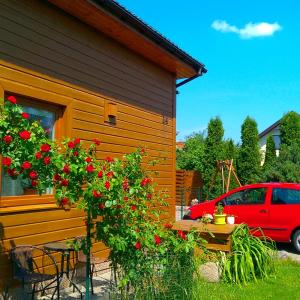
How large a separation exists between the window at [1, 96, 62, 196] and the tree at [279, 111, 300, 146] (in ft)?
62.8

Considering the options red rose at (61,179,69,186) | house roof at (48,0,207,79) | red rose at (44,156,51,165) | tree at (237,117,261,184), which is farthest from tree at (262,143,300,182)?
red rose at (44,156,51,165)

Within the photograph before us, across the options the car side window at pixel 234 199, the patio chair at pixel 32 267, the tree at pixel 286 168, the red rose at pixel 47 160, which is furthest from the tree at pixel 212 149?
the red rose at pixel 47 160

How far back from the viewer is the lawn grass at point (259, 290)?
5.90m

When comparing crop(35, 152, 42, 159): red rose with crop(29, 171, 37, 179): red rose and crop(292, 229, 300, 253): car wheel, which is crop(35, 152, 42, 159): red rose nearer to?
crop(29, 171, 37, 179): red rose

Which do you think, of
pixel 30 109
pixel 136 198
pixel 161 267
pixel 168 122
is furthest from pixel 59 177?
pixel 168 122

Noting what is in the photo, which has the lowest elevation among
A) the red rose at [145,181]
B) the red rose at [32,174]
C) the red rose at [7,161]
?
the red rose at [145,181]

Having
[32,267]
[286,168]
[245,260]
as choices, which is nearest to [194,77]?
[245,260]

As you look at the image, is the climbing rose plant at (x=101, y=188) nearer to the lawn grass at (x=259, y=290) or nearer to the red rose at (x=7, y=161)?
the red rose at (x=7, y=161)

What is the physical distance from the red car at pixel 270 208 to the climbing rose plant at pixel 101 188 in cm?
628

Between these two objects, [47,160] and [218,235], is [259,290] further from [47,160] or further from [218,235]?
[47,160]

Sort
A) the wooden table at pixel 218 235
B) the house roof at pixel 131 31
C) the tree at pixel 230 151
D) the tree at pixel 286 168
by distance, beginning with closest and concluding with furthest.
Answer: the house roof at pixel 131 31, the wooden table at pixel 218 235, the tree at pixel 286 168, the tree at pixel 230 151

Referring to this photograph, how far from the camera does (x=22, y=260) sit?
18.1 ft

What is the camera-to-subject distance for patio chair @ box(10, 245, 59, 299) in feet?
16.4

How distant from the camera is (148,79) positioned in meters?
9.23
